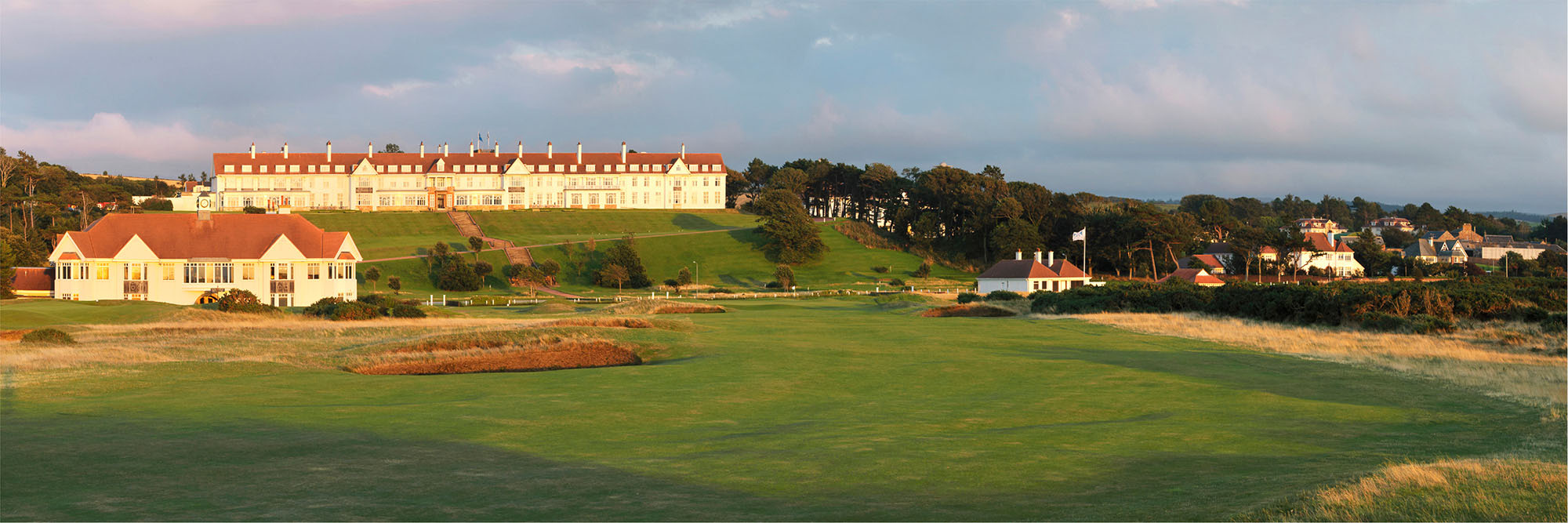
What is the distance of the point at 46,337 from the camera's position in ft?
101

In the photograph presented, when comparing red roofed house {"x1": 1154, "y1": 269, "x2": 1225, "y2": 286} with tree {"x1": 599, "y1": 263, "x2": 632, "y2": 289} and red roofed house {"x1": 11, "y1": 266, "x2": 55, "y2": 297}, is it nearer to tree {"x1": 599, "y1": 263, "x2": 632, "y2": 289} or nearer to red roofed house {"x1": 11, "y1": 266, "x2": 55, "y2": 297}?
tree {"x1": 599, "y1": 263, "x2": 632, "y2": 289}

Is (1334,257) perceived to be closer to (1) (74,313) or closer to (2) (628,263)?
(2) (628,263)

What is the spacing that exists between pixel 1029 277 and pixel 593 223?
72686 millimetres

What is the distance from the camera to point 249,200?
494ft

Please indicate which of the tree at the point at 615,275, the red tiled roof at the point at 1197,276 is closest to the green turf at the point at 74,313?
the tree at the point at 615,275

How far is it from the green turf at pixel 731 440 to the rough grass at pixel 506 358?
2530mm

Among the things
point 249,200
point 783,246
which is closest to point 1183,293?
point 783,246

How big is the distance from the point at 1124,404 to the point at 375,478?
12379 millimetres

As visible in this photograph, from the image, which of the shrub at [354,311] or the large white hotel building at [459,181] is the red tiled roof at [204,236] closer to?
the shrub at [354,311]

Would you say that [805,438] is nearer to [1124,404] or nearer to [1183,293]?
[1124,404]

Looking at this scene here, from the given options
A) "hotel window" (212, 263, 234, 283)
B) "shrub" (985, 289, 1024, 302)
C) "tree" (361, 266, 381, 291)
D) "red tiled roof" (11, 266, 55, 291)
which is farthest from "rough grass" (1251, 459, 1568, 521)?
"tree" (361, 266, 381, 291)

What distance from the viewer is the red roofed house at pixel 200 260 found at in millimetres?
63375

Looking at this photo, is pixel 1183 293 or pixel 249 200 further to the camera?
pixel 249 200

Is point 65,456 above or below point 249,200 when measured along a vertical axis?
below
